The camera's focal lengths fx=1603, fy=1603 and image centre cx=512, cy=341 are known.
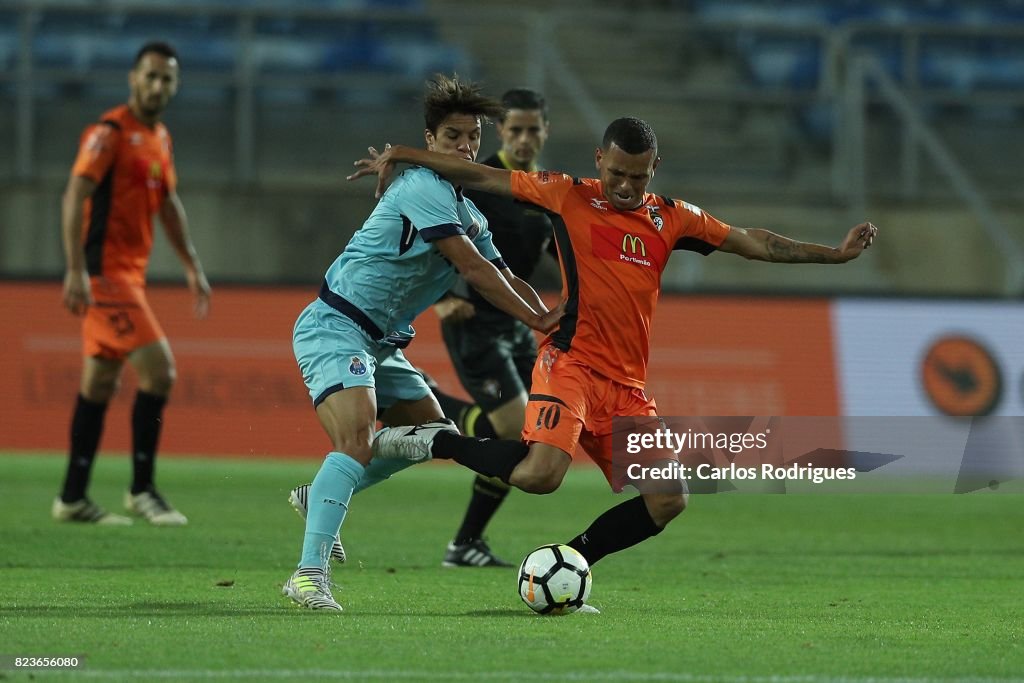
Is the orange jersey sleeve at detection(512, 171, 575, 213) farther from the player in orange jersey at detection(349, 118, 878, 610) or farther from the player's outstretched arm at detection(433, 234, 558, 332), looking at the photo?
the player's outstretched arm at detection(433, 234, 558, 332)

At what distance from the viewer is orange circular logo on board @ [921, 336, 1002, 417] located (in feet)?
45.7

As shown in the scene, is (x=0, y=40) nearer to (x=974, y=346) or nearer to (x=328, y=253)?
(x=328, y=253)

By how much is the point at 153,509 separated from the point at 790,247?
179 inches

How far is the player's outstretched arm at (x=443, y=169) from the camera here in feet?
20.4

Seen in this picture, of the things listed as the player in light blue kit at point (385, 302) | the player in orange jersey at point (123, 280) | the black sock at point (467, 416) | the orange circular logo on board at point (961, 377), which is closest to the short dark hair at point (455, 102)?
the player in light blue kit at point (385, 302)

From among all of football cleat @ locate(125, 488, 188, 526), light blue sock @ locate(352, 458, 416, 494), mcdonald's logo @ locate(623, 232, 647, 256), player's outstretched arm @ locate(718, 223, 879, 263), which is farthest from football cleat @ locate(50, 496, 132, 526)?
player's outstretched arm @ locate(718, 223, 879, 263)

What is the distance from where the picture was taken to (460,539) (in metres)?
7.94

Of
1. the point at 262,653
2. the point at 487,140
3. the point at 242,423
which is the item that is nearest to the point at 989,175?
the point at 487,140

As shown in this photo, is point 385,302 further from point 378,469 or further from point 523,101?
point 523,101

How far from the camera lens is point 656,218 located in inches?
255

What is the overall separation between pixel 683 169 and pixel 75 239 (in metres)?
9.09

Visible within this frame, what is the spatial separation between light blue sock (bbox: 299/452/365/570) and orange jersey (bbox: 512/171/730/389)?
3.34ft

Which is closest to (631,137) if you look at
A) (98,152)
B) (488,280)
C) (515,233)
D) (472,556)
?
(488,280)

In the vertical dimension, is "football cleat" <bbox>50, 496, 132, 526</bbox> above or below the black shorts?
below
